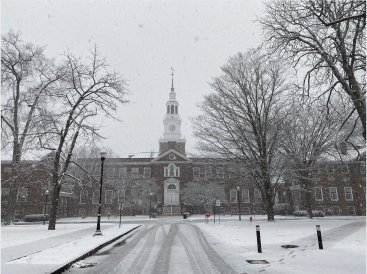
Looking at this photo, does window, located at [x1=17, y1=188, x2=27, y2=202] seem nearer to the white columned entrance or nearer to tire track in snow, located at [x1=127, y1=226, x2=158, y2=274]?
the white columned entrance

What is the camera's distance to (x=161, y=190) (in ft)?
144

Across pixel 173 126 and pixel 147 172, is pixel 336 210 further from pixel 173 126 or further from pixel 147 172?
pixel 173 126

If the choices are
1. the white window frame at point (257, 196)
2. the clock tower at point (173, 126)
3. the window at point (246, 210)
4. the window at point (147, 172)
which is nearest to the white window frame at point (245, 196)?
the window at point (246, 210)

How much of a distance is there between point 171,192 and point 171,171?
3.71 metres

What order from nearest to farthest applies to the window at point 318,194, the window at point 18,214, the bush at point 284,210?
the bush at point 284,210
the window at point 18,214
the window at point 318,194

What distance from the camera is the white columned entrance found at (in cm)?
4347

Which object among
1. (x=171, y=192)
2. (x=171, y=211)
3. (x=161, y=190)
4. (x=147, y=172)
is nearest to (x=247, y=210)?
(x=171, y=211)

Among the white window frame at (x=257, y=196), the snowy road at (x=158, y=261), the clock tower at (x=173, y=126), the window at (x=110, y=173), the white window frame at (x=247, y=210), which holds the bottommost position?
the white window frame at (x=247, y=210)

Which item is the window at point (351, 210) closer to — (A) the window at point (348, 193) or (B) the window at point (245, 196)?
(A) the window at point (348, 193)

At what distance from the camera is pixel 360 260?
22.6 ft

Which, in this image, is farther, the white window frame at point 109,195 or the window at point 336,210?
the white window frame at point 109,195

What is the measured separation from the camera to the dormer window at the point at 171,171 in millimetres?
45438

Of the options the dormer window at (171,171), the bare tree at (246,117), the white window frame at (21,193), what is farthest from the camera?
the dormer window at (171,171)

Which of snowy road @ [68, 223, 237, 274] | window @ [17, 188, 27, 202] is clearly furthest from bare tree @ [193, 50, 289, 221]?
window @ [17, 188, 27, 202]
